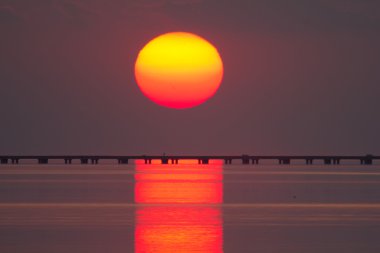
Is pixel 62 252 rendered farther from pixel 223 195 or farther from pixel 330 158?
pixel 330 158

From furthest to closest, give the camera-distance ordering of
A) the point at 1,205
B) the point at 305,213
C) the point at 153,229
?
the point at 1,205, the point at 305,213, the point at 153,229

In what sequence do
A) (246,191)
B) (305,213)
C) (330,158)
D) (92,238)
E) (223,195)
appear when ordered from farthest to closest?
1. (330,158)
2. (246,191)
3. (223,195)
4. (305,213)
5. (92,238)

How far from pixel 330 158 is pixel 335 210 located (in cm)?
12620

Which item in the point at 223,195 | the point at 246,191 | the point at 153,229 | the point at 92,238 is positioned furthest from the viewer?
the point at 246,191

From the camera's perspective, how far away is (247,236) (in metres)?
22.6

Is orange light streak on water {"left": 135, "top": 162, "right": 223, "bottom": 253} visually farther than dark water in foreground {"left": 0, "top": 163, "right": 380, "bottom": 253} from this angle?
No

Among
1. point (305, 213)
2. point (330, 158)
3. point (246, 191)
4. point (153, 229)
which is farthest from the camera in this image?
point (330, 158)

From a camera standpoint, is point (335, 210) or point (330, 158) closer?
point (335, 210)

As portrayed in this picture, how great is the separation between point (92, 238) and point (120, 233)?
1.34m

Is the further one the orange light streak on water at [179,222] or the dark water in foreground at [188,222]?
the dark water in foreground at [188,222]

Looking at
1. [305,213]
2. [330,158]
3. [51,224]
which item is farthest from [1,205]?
[330,158]

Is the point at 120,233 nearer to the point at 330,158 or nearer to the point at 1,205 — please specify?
the point at 1,205

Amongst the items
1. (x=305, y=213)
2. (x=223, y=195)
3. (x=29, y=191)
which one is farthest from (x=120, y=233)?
(x=29, y=191)

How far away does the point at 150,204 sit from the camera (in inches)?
1374
